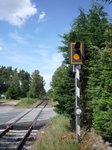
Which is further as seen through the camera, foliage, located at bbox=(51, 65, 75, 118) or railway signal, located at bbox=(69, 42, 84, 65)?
foliage, located at bbox=(51, 65, 75, 118)

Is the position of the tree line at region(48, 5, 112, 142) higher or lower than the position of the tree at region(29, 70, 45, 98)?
lower

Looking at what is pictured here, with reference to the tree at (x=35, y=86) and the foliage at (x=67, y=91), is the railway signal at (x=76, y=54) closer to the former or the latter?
the foliage at (x=67, y=91)

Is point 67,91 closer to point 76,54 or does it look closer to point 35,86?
point 76,54

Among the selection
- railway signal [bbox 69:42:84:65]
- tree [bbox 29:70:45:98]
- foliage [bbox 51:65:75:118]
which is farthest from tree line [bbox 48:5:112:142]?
tree [bbox 29:70:45:98]

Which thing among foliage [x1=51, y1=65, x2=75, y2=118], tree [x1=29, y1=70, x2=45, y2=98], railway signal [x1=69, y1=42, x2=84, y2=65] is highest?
tree [x1=29, y1=70, x2=45, y2=98]

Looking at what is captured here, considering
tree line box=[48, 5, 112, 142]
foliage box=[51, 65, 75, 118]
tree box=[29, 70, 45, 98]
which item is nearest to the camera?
tree line box=[48, 5, 112, 142]

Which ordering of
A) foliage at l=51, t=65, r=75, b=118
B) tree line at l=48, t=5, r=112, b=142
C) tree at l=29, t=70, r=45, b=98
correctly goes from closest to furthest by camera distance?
tree line at l=48, t=5, r=112, b=142 → foliage at l=51, t=65, r=75, b=118 → tree at l=29, t=70, r=45, b=98

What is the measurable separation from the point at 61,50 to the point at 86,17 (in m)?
1.71

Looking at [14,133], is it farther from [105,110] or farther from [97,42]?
[105,110]

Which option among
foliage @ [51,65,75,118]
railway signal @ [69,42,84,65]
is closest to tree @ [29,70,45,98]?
foliage @ [51,65,75,118]

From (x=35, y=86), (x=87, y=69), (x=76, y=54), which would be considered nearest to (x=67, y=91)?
(x=87, y=69)

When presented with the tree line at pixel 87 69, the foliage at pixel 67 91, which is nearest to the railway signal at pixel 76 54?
the tree line at pixel 87 69

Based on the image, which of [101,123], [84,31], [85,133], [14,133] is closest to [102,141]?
[101,123]

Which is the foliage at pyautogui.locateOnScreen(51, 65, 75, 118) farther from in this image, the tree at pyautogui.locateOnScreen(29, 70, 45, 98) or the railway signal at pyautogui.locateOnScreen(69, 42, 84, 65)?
the tree at pyautogui.locateOnScreen(29, 70, 45, 98)
